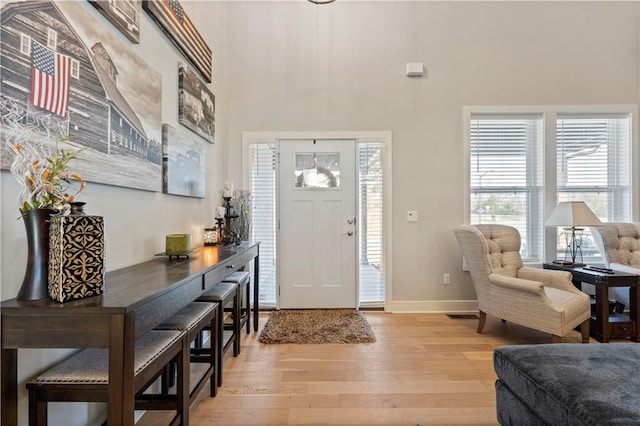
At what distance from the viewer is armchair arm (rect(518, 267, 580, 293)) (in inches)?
114

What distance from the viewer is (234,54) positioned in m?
3.76

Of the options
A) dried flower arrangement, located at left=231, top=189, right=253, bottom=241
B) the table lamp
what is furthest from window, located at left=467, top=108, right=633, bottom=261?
dried flower arrangement, located at left=231, top=189, right=253, bottom=241

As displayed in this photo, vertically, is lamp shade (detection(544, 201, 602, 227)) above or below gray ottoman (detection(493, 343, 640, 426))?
above

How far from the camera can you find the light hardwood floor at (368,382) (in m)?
1.85

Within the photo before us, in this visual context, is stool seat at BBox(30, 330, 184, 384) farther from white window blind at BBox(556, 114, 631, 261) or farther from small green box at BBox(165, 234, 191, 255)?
white window blind at BBox(556, 114, 631, 261)

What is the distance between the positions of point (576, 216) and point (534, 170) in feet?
2.86

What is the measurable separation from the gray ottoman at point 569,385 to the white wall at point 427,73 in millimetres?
2223

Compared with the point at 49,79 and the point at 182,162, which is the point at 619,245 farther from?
the point at 49,79

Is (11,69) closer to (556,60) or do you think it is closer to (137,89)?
(137,89)

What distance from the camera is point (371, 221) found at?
150 inches

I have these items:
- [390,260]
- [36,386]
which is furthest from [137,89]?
[390,260]

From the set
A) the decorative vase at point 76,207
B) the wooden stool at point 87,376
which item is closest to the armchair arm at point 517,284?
the wooden stool at point 87,376

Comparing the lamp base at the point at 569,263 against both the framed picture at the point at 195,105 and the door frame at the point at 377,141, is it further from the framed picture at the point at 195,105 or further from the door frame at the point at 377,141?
the framed picture at the point at 195,105

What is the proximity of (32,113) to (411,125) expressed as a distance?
11.2 feet
